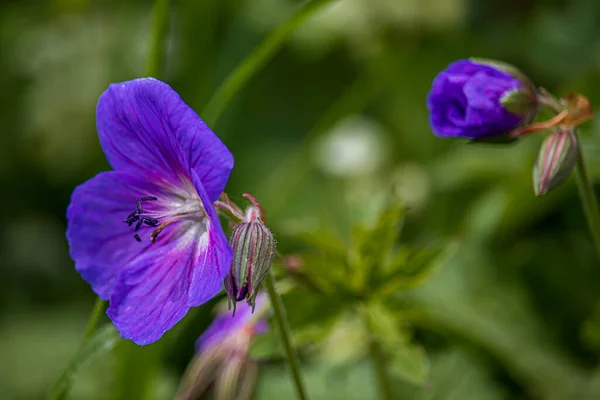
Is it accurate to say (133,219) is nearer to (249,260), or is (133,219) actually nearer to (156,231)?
(156,231)

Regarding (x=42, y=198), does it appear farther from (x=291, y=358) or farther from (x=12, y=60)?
(x=291, y=358)

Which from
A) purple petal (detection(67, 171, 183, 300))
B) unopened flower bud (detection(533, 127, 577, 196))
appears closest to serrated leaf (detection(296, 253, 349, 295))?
purple petal (detection(67, 171, 183, 300))

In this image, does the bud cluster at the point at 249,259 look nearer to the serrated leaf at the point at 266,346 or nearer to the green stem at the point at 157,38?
the serrated leaf at the point at 266,346

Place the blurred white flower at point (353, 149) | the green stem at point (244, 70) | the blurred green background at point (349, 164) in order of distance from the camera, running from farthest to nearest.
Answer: the blurred white flower at point (353, 149), the blurred green background at point (349, 164), the green stem at point (244, 70)

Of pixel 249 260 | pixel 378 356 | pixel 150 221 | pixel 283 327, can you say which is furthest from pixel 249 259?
pixel 378 356

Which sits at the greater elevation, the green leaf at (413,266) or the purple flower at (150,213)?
the purple flower at (150,213)

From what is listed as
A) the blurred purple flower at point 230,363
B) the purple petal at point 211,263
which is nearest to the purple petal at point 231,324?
the blurred purple flower at point 230,363

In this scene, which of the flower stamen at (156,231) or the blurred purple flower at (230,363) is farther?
the blurred purple flower at (230,363)
